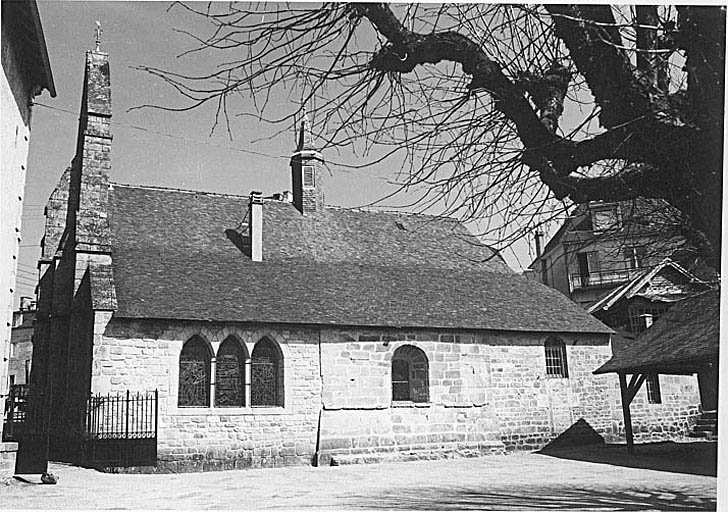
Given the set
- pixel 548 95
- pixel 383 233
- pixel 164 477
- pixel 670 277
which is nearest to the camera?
pixel 548 95

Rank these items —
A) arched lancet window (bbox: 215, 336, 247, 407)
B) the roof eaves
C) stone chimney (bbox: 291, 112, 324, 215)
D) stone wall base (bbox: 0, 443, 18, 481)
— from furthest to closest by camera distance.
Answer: stone chimney (bbox: 291, 112, 324, 215) < arched lancet window (bbox: 215, 336, 247, 407) < stone wall base (bbox: 0, 443, 18, 481) < the roof eaves

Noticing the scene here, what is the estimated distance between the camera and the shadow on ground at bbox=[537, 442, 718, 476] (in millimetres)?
9562

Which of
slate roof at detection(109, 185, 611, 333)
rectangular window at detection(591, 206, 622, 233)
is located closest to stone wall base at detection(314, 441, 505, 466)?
slate roof at detection(109, 185, 611, 333)

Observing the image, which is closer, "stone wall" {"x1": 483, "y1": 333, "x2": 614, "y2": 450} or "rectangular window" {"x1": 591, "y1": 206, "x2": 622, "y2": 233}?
"rectangular window" {"x1": 591, "y1": 206, "x2": 622, "y2": 233}

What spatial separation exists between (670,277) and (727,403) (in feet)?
14.1

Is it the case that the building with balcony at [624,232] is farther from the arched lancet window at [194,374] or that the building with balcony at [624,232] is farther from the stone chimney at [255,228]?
the stone chimney at [255,228]

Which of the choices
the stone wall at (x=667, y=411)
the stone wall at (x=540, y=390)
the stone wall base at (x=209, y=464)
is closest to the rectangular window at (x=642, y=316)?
the stone wall at (x=540, y=390)

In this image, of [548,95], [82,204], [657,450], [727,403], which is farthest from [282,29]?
[657,450]

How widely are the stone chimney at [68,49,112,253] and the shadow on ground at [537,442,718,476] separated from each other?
8.89 metres

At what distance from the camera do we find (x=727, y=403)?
529cm

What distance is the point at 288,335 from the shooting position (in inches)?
494

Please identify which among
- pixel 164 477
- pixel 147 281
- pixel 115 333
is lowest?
pixel 164 477

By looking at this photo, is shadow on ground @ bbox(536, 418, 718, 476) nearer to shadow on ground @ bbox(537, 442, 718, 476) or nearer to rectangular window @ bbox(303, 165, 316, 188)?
shadow on ground @ bbox(537, 442, 718, 476)

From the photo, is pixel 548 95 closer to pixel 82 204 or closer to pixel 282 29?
pixel 282 29
